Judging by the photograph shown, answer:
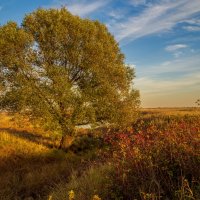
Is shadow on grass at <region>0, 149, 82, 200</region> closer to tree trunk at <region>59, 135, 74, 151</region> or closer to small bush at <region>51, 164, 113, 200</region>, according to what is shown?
tree trunk at <region>59, 135, 74, 151</region>

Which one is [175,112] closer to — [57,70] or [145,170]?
[57,70]

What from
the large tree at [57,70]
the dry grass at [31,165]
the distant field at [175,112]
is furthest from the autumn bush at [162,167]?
the distant field at [175,112]

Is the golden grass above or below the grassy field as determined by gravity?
above

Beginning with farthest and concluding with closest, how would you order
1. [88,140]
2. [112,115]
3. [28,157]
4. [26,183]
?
[88,140], [112,115], [28,157], [26,183]

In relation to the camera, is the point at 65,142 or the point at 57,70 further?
the point at 65,142

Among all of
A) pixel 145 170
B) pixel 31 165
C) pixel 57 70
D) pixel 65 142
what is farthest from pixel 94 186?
pixel 65 142

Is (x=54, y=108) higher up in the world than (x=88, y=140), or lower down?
higher up

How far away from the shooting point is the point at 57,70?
27.8 meters

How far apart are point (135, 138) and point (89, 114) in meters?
17.4

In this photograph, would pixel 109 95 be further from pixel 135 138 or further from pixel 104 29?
pixel 135 138

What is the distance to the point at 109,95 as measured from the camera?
3022 centimetres

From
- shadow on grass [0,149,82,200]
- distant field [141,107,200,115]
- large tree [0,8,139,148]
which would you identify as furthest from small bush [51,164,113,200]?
distant field [141,107,200,115]

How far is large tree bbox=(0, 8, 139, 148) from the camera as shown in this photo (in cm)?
2817

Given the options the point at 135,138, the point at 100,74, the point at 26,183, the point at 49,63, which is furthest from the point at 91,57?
the point at 135,138
